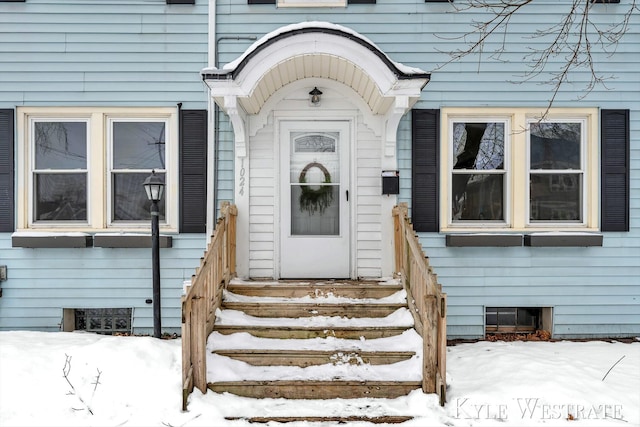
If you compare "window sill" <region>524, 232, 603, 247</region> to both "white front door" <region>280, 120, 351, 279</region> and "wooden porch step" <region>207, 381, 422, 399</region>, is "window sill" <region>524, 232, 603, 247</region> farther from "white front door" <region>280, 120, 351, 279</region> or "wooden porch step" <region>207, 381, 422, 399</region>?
"wooden porch step" <region>207, 381, 422, 399</region>

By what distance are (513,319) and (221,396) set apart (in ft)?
12.4

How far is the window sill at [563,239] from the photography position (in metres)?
5.00

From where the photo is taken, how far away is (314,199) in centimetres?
513

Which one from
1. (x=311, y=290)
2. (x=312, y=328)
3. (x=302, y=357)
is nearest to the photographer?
(x=302, y=357)

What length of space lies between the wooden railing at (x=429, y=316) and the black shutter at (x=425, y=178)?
94cm

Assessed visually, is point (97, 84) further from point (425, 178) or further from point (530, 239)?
point (530, 239)

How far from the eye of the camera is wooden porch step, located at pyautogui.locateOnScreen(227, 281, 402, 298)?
439 cm

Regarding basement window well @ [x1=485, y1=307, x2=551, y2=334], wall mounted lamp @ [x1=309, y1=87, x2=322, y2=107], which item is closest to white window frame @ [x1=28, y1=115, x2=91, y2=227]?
wall mounted lamp @ [x1=309, y1=87, x2=322, y2=107]

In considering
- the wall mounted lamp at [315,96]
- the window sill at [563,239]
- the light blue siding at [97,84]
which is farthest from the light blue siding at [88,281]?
the window sill at [563,239]

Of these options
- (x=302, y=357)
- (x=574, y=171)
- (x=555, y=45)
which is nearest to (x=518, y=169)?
(x=574, y=171)

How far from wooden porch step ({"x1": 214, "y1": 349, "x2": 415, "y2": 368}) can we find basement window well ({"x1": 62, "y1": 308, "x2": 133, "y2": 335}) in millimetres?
2174

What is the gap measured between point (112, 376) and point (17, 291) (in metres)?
2.44

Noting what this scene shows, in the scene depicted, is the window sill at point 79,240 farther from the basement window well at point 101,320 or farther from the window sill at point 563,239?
the window sill at point 563,239

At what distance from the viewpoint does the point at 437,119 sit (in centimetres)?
506
